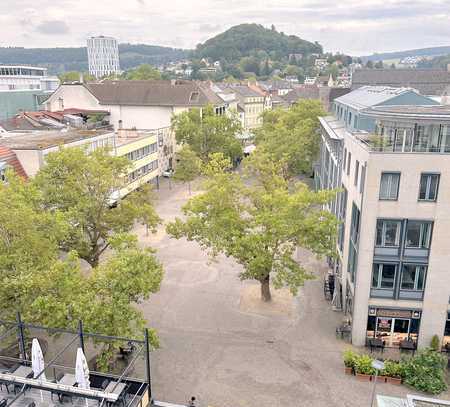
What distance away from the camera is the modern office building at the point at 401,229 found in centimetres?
2145

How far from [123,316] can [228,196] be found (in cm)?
1061

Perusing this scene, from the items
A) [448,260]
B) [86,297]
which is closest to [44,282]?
[86,297]

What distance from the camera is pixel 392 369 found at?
20922 millimetres

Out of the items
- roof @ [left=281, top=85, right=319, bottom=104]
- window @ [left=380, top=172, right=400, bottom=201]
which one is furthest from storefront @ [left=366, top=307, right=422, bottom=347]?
roof @ [left=281, top=85, right=319, bottom=104]

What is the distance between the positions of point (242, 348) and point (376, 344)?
726cm

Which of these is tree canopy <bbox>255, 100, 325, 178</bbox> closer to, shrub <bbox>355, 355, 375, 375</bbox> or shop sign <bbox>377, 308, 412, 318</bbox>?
shop sign <bbox>377, 308, 412, 318</bbox>

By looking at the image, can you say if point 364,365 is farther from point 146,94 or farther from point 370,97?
point 146,94

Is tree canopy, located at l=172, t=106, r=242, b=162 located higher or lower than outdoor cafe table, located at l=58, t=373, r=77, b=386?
higher

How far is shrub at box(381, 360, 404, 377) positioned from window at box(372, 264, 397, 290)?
4.02 metres

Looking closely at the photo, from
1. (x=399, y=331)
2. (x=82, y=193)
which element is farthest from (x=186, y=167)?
(x=399, y=331)

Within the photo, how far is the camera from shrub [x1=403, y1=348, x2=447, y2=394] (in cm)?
2009

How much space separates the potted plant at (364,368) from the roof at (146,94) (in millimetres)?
56543

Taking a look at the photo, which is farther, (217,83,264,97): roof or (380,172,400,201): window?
(217,83,264,97): roof

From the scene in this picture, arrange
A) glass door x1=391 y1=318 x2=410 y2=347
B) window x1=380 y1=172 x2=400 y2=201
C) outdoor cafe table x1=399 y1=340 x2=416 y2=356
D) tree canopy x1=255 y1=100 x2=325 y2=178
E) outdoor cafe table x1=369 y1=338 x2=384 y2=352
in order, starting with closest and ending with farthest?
window x1=380 y1=172 x2=400 y2=201 → outdoor cafe table x1=399 y1=340 x2=416 y2=356 → outdoor cafe table x1=369 y1=338 x2=384 y2=352 → glass door x1=391 y1=318 x2=410 y2=347 → tree canopy x1=255 y1=100 x2=325 y2=178
